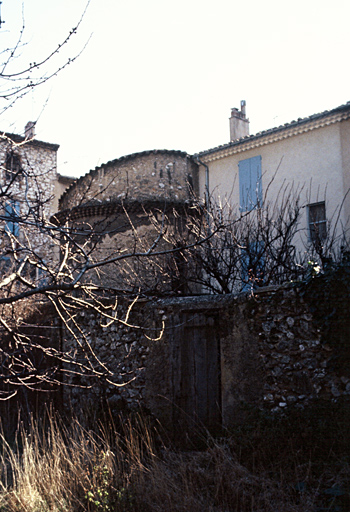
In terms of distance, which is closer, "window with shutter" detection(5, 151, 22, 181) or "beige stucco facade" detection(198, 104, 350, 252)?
"window with shutter" detection(5, 151, 22, 181)

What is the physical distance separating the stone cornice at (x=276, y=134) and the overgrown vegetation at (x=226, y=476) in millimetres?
9455

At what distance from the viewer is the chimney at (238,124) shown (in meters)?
18.5

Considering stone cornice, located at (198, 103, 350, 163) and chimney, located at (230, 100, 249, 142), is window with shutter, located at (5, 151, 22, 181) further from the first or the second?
chimney, located at (230, 100, 249, 142)

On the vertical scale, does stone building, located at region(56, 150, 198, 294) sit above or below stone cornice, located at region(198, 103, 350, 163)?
below

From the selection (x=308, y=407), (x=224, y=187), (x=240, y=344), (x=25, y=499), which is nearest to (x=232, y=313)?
(x=240, y=344)

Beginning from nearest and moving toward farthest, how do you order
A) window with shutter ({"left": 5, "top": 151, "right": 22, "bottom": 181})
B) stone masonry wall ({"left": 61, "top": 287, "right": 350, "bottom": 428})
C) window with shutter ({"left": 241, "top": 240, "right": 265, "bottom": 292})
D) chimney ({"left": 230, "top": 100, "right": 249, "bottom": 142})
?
window with shutter ({"left": 5, "top": 151, "right": 22, "bottom": 181}) → stone masonry wall ({"left": 61, "top": 287, "right": 350, "bottom": 428}) → window with shutter ({"left": 241, "top": 240, "right": 265, "bottom": 292}) → chimney ({"left": 230, "top": 100, "right": 249, "bottom": 142})

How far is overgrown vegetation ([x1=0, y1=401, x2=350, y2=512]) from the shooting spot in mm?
5367

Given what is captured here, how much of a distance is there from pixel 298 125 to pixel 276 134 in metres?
0.71

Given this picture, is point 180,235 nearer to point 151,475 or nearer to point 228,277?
point 228,277

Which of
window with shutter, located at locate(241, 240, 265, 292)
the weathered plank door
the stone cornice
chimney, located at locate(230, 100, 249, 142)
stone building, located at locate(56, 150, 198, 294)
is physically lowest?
the weathered plank door

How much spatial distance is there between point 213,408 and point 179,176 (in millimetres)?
8205

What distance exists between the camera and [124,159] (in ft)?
46.9

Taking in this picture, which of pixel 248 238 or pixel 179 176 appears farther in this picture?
pixel 179 176

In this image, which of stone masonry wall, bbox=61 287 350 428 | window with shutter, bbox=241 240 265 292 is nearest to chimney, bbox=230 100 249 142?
window with shutter, bbox=241 240 265 292
